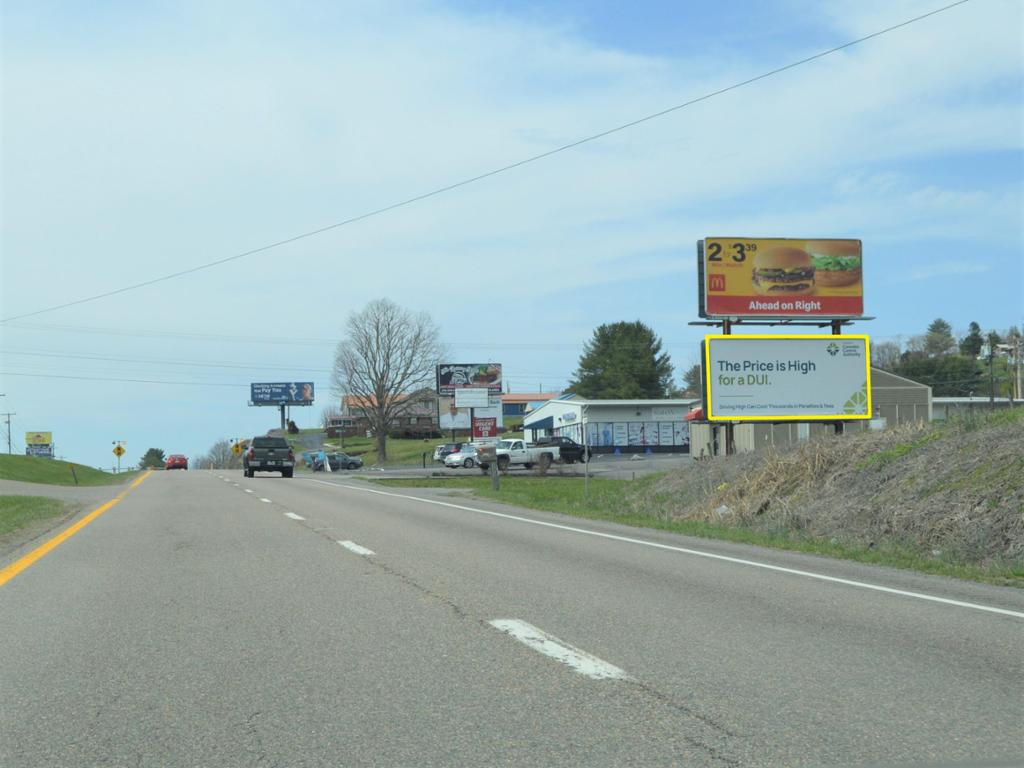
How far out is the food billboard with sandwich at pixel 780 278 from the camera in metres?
34.8

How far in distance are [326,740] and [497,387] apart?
94144 mm

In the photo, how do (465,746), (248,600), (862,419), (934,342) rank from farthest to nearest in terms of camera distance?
(934,342), (862,419), (248,600), (465,746)

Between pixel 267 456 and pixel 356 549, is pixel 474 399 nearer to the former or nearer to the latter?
pixel 267 456

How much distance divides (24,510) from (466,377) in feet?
252

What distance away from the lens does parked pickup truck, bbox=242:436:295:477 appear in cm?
5312

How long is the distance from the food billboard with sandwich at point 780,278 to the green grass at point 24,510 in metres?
19.9

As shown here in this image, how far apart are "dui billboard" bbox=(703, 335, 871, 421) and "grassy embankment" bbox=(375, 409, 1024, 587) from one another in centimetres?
596

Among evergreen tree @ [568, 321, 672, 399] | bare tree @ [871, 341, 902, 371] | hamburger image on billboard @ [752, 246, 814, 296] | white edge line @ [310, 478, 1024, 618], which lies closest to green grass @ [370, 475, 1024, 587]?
white edge line @ [310, 478, 1024, 618]

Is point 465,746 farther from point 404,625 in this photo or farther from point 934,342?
point 934,342

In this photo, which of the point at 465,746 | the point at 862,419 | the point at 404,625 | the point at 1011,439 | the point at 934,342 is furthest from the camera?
the point at 934,342

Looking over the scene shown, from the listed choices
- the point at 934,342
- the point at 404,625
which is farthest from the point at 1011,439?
the point at 934,342

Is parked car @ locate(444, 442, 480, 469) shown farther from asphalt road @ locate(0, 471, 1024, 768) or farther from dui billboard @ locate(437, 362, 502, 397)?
asphalt road @ locate(0, 471, 1024, 768)

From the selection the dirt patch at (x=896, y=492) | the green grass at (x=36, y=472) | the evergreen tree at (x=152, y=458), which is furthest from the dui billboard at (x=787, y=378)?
the evergreen tree at (x=152, y=458)

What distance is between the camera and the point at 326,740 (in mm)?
5117
